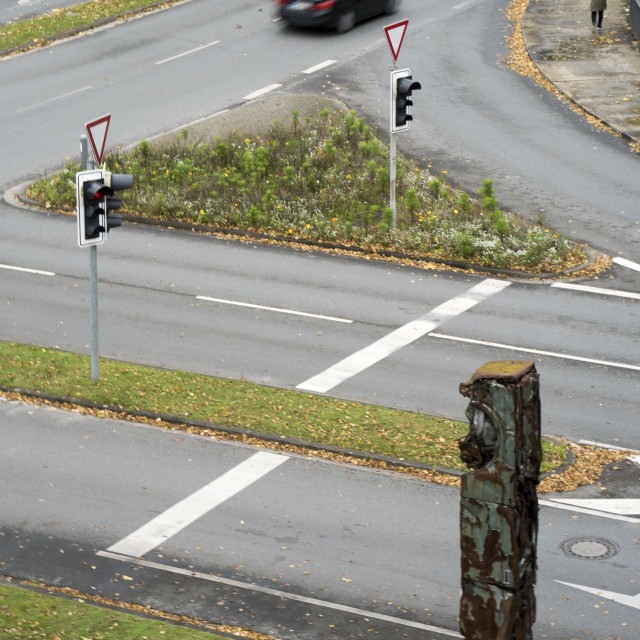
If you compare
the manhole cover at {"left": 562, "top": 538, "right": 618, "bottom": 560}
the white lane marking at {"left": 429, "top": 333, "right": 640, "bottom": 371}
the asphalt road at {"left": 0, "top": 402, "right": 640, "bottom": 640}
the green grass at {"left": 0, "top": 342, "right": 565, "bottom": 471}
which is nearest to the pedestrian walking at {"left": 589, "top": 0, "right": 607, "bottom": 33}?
the white lane marking at {"left": 429, "top": 333, "right": 640, "bottom": 371}

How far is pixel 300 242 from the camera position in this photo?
21.5m

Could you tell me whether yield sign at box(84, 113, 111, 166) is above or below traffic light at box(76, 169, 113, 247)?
above

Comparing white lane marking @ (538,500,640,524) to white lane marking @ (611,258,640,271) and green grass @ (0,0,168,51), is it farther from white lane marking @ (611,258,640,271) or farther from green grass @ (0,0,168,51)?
green grass @ (0,0,168,51)

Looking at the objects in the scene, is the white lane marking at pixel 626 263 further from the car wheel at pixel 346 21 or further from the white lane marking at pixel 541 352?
the car wheel at pixel 346 21

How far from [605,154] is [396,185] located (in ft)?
17.8

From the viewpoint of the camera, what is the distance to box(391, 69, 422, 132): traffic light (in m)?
20.2

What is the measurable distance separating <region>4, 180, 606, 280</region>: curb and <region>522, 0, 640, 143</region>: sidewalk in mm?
7799

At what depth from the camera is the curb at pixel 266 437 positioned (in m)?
12.8

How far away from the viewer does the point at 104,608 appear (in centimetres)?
953

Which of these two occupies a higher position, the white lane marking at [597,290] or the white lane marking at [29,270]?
the white lane marking at [29,270]

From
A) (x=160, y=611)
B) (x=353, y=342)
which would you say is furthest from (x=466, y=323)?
(x=160, y=611)

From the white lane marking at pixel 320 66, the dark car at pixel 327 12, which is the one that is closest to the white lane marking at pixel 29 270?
the white lane marking at pixel 320 66

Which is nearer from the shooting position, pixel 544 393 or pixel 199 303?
pixel 544 393

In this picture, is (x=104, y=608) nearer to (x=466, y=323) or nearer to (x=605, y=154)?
(x=466, y=323)
